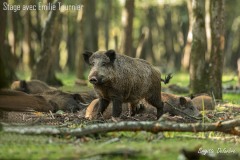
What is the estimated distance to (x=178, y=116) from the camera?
13.0 metres

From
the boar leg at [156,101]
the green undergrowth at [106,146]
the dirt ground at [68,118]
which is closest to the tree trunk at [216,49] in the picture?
the dirt ground at [68,118]

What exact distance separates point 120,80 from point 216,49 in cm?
712

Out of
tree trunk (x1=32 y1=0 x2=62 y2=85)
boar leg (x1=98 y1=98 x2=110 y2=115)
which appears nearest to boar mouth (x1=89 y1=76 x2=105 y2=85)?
boar leg (x1=98 y1=98 x2=110 y2=115)

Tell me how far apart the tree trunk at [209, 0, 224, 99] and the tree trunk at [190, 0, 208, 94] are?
0.38 meters

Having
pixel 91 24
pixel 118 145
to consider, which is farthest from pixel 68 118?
pixel 91 24

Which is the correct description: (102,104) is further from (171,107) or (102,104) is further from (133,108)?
(171,107)

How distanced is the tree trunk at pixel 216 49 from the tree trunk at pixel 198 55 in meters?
0.38

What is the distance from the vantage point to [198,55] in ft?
60.9

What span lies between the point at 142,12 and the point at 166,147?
57.0 metres

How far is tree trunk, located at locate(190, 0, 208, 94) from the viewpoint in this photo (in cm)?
1839

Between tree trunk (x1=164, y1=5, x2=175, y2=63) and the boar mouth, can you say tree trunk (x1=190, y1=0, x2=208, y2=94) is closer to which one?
the boar mouth

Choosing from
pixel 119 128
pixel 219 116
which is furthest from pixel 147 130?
pixel 219 116

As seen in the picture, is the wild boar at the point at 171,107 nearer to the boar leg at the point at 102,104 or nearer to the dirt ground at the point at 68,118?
the dirt ground at the point at 68,118

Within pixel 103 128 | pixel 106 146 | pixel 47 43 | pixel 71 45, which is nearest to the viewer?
pixel 106 146
